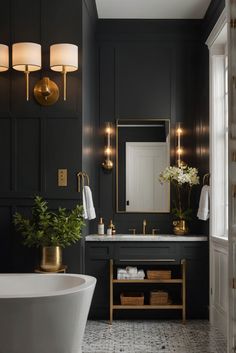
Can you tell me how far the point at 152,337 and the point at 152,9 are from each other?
326 centimetres

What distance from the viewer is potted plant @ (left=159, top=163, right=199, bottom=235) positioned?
18.5 ft

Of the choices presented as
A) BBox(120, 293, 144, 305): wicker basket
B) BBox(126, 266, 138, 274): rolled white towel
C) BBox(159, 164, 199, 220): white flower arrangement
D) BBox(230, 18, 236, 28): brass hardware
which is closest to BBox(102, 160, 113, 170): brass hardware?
BBox(159, 164, 199, 220): white flower arrangement

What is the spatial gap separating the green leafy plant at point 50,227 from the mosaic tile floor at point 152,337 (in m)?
0.90

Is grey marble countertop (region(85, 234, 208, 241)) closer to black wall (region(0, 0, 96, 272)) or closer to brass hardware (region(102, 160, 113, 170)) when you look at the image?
black wall (region(0, 0, 96, 272))

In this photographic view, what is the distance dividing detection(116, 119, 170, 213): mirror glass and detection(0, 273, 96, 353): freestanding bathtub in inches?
88.1

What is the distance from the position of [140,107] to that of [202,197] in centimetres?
124

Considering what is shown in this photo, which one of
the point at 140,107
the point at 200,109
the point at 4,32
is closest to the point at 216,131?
the point at 200,109

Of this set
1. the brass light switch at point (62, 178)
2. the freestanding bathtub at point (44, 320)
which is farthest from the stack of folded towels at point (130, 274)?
the freestanding bathtub at point (44, 320)

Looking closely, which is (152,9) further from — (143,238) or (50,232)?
(50,232)

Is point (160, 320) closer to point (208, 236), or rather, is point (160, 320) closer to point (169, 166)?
point (208, 236)

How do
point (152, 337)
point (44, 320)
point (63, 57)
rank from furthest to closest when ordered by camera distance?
point (152, 337), point (63, 57), point (44, 320)

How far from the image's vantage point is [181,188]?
19.4ft

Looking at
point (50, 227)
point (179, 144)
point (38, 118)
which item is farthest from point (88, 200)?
point (179, 144)

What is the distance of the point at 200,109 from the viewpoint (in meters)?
5.80
